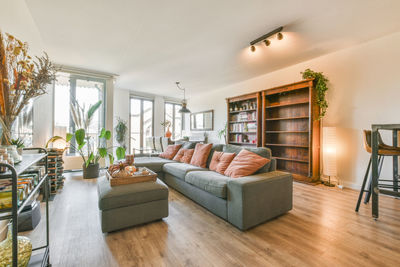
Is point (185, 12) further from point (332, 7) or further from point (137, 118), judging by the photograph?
point (137, 118)

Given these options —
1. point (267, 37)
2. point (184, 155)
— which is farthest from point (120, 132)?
point (267, 37)

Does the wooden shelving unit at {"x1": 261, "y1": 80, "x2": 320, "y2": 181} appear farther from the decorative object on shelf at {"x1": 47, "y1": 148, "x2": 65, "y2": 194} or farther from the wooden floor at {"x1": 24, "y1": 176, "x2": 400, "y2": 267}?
the decorative object on shelf at {"x1": 47, "y1": 148, "x2": 65, "y2": 194}

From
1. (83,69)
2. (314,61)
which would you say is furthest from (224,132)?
(83,69)

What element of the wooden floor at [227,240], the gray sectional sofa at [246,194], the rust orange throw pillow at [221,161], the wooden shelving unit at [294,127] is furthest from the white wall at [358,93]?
the rust orange throw pillow at [221,161]

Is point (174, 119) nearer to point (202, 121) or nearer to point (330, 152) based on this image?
point (202, 121)

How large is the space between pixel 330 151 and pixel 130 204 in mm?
3619

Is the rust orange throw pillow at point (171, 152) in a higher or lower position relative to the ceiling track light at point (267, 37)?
lower

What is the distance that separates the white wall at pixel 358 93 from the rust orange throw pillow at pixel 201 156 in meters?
2.60

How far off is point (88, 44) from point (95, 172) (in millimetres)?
2688

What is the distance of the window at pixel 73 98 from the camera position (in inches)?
174

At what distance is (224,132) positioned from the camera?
19.0 feet

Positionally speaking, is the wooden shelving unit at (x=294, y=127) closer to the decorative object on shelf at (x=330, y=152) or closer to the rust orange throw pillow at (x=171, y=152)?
the decorative object on shelf at (x=330, y=152)

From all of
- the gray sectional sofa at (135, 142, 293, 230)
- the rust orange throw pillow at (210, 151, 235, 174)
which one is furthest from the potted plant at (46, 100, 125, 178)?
the gray sectional sofa at (135, 142, 293, 230)

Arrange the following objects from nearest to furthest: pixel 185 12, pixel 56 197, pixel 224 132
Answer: pixel 185 12 → pixel 56 197 → pixel 224 132
